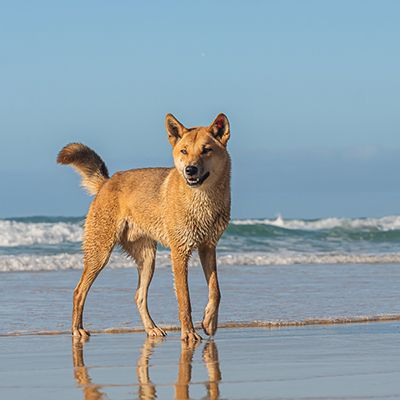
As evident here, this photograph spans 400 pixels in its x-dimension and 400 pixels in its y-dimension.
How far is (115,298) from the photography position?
12.6 meters

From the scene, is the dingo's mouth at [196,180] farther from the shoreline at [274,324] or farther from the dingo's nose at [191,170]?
the shoreline at [274,324]

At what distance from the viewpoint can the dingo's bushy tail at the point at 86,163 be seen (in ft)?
34.8

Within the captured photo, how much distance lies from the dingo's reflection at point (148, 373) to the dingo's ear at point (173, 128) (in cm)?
179

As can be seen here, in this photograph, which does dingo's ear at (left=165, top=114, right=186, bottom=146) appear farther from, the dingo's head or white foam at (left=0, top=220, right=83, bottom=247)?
white foam at (left=0, top=220, right=83, bottom=247)

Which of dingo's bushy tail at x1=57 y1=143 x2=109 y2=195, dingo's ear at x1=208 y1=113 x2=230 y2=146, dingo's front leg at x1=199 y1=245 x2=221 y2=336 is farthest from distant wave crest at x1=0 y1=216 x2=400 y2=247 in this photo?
dingo's ear at x1=208 y1=113 x2=230 y2=146

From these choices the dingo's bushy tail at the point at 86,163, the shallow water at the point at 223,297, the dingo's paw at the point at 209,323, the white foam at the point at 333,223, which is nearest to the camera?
the dingo's paw at the point at 209,323

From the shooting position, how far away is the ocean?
34.4 feet

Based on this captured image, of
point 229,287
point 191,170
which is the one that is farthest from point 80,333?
point 229,287

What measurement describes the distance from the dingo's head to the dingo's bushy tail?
1.95 m

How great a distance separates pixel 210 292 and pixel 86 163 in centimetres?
257

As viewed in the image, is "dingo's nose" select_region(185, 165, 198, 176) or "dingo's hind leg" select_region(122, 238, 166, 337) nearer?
"dingo's nose" select_region(185, 165, 198, 176)

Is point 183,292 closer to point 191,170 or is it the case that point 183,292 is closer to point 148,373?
point 191,170

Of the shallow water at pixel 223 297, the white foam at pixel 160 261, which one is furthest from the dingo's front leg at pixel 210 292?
the white foam at pixel 160 261

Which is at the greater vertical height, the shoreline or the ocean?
the ocean
